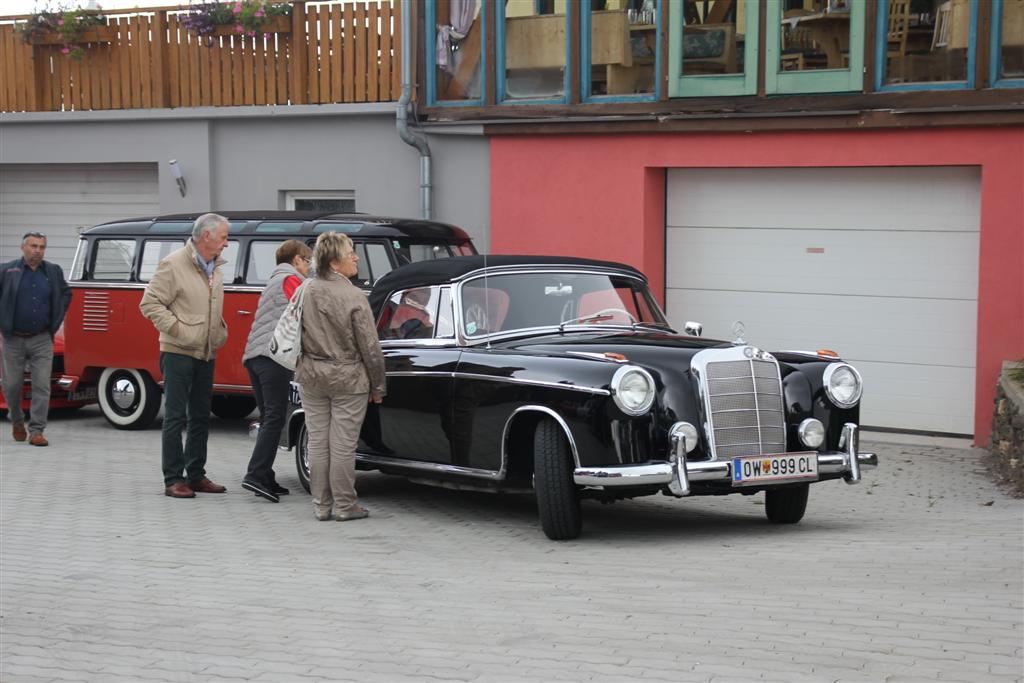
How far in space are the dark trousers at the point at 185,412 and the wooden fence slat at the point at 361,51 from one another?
823cm

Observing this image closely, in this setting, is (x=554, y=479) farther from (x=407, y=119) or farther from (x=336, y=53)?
(x=336, y=53)

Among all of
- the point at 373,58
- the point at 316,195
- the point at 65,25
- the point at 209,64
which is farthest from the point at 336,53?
the point at 65,25

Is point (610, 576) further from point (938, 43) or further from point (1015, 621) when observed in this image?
point (938, 43)

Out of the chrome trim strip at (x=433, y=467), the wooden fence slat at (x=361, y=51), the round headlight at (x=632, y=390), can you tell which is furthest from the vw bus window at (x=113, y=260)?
the round headlight at (x=632, y=390)

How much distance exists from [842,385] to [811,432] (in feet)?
1.29

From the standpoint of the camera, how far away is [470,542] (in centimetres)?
848

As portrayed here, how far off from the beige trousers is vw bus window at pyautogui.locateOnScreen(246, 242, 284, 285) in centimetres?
461

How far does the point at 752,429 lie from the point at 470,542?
1.81 meters

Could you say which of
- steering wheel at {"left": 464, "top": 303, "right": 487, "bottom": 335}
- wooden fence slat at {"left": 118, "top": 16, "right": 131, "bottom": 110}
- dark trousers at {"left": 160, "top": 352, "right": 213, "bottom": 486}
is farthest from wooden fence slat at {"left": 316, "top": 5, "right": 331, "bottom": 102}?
steering wheel at {"left": 464, "top": 303, "right": 487, "bottom": 335}

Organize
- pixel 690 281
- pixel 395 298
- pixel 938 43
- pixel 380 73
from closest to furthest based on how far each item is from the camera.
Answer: pixel 395 298
pixel 938 43
pixel 690 281
pixel 380 73

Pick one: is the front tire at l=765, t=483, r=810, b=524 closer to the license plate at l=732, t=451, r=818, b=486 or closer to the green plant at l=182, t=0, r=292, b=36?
the license plate at l=732, t=451, r=818, b=486

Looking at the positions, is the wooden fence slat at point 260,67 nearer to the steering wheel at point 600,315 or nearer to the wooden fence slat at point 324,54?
the wooden fence slat at point 324,54

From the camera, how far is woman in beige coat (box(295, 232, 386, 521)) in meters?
8.89

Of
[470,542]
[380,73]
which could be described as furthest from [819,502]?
[380,73]
